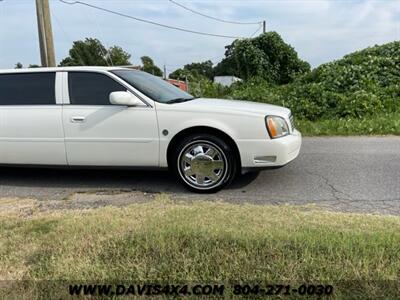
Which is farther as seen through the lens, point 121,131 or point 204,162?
point 121,131

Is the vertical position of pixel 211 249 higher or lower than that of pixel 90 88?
lower

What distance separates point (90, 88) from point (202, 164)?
170cm

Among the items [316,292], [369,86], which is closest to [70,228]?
[316,292]

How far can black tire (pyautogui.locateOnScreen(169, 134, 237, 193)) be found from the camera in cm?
507

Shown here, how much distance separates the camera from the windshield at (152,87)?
5.37m

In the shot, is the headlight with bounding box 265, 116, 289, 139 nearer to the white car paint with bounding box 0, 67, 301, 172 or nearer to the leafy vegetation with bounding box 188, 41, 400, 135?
the white car paint with bounding box 0, 67, 301, 172

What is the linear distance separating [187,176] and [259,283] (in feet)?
8.29

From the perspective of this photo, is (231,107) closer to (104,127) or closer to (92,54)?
(104,127)

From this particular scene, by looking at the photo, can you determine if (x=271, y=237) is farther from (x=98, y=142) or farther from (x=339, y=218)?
(x=98, y=142)

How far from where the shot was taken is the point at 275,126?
5035 mm

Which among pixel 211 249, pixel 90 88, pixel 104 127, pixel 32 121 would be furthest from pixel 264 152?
pixel 32 121

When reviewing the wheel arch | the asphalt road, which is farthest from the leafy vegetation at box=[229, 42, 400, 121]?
the wheel arch

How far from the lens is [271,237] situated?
324 centimetres

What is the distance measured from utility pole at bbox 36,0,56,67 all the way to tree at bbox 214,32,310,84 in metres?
10.8
